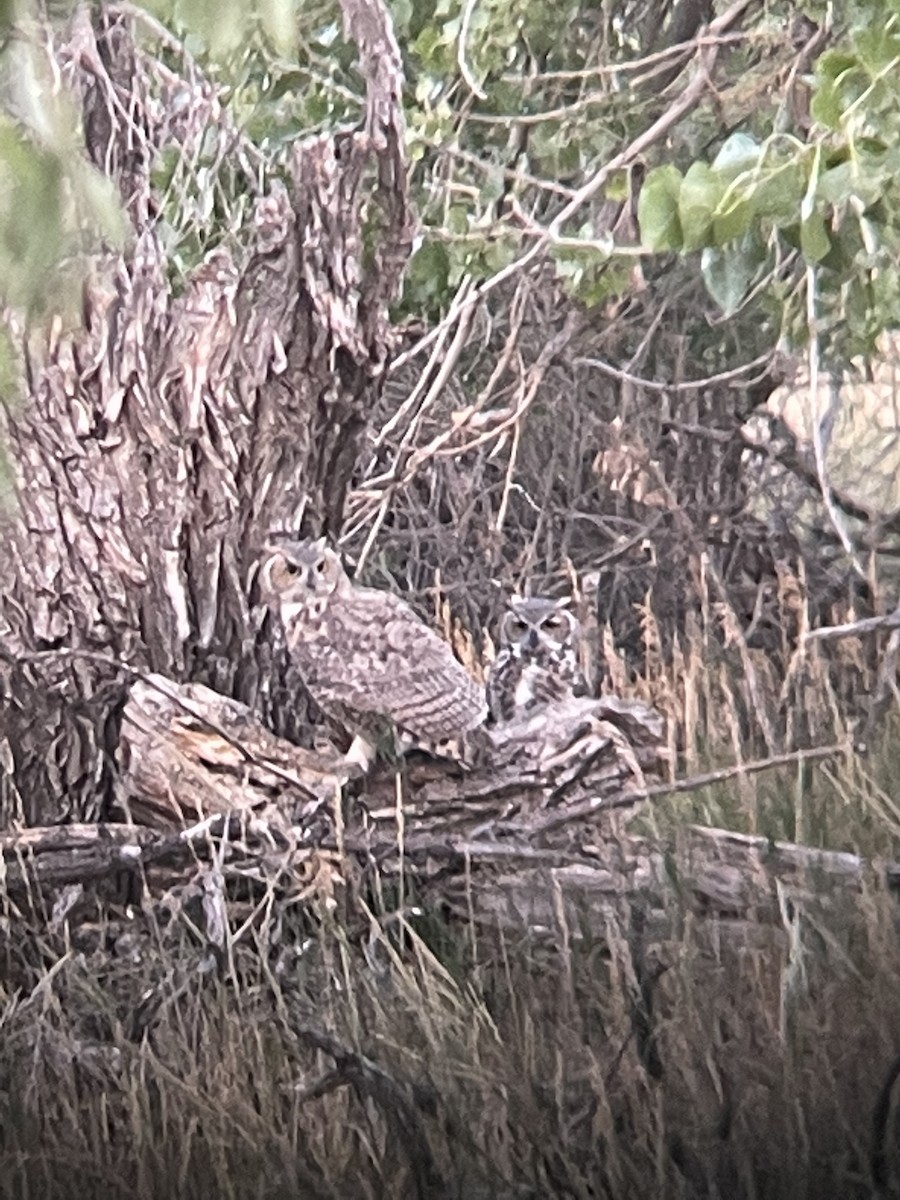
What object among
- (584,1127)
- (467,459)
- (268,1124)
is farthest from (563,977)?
(467,459)

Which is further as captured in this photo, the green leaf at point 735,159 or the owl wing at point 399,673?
the owl wing at point 399,673

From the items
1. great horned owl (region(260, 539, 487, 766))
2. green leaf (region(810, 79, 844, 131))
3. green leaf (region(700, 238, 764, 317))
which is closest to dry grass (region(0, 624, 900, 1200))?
great horned owl (region(260, 539, 487, 766))

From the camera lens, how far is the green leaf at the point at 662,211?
3.10ft

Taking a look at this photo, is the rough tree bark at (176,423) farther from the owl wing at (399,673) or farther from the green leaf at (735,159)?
the green leaf at (735,159)

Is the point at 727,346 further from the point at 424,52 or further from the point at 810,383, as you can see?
the point at 424,52

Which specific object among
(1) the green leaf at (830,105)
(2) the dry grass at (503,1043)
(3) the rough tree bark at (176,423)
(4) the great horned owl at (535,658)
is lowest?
(2) the dry grass at (503,1043)

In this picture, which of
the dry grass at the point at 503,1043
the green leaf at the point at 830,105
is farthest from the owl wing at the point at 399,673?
the green leaf at the point at 830,105

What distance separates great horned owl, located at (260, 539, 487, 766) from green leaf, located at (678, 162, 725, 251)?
1.15 ft

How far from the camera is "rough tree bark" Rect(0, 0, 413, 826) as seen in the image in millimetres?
1042

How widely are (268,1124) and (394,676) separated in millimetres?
361

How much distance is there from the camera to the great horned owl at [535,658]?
39.4 inches

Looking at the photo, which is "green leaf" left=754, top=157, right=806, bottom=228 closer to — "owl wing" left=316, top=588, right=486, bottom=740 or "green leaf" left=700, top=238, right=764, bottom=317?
"green leaf" left=700, top=238, right=764, bottom=317

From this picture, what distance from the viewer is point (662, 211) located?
95cm

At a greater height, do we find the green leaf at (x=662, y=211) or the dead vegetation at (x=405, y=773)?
the green leaf at (x=662, y=211)
